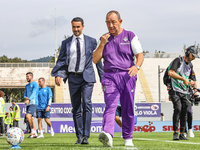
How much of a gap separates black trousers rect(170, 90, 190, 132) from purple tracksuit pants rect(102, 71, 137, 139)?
266cm

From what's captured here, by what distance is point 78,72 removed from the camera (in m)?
6.89

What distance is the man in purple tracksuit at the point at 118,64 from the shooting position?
17.9ft

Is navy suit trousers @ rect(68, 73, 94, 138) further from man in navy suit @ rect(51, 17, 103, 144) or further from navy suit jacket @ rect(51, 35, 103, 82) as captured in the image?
navy suit jacket @ rect(51, 35, 103, 82)

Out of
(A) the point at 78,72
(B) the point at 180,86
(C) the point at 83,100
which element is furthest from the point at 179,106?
(A) the point at 78,72

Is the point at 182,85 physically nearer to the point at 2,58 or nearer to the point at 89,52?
the point at 89,52

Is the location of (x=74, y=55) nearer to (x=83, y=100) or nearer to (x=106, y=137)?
(x=83, y=100)

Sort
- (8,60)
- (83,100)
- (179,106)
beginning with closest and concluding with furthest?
(83,100)
(179,106)
(8,60)

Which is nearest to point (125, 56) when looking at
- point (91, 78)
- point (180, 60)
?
point (91, 78)

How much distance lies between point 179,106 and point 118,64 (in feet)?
10.3

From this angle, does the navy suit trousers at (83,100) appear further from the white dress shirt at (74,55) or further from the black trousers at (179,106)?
the black trousers at (179,106)

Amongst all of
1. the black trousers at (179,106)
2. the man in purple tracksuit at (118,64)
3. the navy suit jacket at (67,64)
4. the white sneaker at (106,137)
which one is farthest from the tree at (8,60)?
the white sneaker at (106,137)

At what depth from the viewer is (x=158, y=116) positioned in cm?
2627

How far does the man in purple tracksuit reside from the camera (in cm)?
546

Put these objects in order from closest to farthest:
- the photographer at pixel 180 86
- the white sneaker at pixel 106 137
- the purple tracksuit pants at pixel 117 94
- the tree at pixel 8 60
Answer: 1. the white sneaker at pixel 106 137
2. the purple tracksuit pants at pixel 117 94
3. the photographer at pixel 180 86
4. the tree at pixel 8 60
